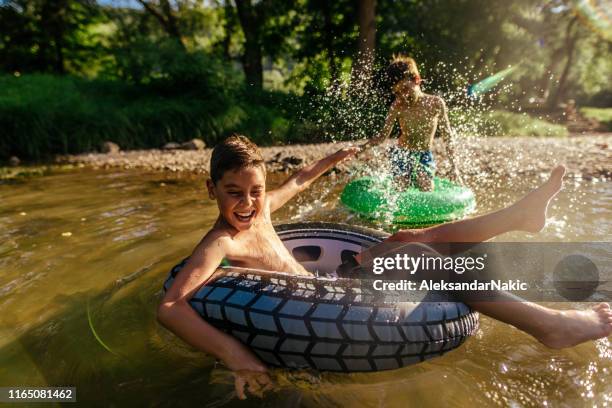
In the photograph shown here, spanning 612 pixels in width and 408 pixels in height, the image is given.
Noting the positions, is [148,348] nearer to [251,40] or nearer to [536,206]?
[536,206]

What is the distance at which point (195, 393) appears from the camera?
6.83 ft

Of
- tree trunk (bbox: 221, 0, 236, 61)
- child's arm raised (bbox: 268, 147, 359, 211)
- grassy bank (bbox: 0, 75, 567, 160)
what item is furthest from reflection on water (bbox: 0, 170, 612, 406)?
tree trunk (bbox: 221, 0, 236, 61)

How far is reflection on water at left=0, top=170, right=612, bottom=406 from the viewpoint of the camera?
204 cm

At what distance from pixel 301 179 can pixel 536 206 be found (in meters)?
1.52

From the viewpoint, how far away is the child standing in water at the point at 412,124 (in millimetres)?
4730

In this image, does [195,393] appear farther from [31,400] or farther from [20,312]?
A: [20,312]

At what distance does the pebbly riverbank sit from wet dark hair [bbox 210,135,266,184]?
4.51 meters

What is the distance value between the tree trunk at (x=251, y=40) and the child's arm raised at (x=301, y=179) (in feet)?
39.4

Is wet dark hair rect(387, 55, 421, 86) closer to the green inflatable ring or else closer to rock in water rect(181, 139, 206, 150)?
the green inflatable ring

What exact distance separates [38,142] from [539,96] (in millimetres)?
22971

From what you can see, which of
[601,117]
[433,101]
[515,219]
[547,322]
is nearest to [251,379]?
[547,322]

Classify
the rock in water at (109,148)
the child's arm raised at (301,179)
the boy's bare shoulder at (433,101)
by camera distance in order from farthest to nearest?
1. the rock in water at (109,148)
2. the boy's bare shoulder at (433,101)
3. the child's arm raised at (301,179)

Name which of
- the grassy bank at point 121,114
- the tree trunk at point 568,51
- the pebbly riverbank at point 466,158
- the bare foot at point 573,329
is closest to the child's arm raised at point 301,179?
the bare foot at point 573,329

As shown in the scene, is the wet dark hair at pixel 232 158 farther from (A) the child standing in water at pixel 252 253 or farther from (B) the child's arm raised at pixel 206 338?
(B) the child's arm raised at pixel 206 338
